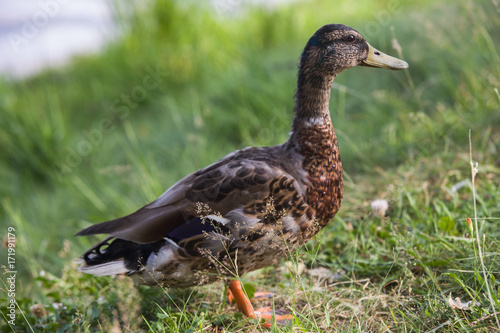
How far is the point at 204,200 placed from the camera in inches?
90.0

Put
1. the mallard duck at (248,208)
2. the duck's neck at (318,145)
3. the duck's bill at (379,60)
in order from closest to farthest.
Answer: the mallard duck at (248,208) < the duck's neck at (318,145) < the duck's bill at (379,60)

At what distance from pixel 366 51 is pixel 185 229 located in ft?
4.07

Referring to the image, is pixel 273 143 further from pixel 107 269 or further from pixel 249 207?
pixel 107 269

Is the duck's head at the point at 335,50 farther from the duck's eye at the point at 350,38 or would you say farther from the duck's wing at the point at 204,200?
the duck's wing at the point at 204,200

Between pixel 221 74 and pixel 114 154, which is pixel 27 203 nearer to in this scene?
pixel 114 154

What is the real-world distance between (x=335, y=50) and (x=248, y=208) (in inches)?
34.7

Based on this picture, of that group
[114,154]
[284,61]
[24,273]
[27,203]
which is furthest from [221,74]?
[24,273]

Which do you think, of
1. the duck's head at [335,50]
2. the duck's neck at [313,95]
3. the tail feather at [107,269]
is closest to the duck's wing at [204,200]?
the tail feather at [107,269]

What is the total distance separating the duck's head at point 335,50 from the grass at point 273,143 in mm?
824

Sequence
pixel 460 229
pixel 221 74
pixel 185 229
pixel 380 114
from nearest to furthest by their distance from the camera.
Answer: pixel 185 229, pixel 460 229, pixel 380 114, pixel 221 74

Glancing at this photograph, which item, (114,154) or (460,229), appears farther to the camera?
(114,154)

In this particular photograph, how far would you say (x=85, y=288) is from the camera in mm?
2781

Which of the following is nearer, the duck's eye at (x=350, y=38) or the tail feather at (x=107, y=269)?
the tail feather at (x=107, y=269)
